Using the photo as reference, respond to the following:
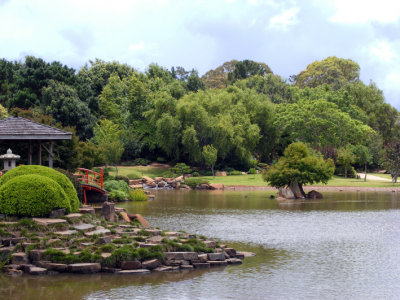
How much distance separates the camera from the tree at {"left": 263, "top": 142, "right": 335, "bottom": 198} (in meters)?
41.5

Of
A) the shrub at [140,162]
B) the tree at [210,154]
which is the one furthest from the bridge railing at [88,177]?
the shrub at [140,162]

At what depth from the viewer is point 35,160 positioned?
126 feet

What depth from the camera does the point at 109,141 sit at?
211ft

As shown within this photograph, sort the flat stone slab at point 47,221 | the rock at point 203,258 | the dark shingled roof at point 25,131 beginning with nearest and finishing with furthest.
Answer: the rock at point 203,258 → the flat stone slab at point 47,221 → the dark shingled roof at point 25,131

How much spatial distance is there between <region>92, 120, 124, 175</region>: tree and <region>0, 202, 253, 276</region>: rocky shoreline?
41421 mm

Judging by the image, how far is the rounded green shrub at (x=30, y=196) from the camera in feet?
62.5

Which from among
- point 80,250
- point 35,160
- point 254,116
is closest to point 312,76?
point 254,116

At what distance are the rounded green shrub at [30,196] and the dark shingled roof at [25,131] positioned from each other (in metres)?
7.56

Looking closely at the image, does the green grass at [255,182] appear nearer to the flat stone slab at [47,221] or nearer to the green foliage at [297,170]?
the green foliage at [297,170]

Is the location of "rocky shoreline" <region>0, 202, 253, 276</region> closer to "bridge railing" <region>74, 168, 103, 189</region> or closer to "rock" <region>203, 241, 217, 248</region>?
"rock" <region>203, 241, 217, 248</region>

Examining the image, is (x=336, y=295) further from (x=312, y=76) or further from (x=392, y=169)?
(x=312, y=76)

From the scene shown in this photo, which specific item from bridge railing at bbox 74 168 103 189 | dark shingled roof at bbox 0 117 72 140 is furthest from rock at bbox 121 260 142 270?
bridge railing at bbox 74 168 103 189

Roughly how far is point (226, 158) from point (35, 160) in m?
34.6

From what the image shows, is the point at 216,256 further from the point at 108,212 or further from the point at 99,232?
the point at 108,212
